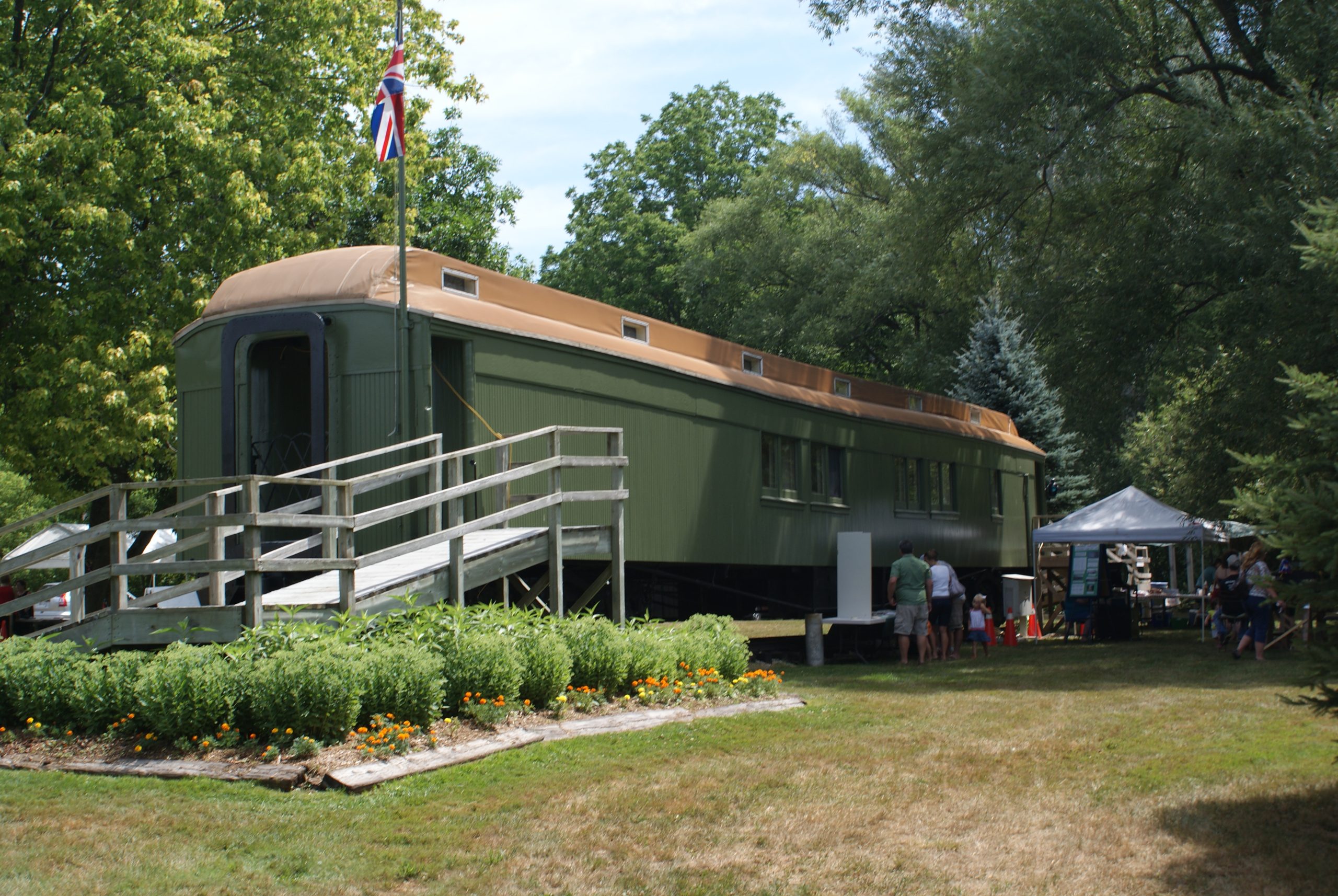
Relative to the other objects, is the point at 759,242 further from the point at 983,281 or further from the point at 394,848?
the point at 394,848

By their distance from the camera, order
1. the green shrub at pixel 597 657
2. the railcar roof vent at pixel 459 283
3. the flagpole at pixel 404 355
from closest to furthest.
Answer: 1. the green shrub at pixel 597 657
2. the flagpole at pixel 404 355
3. the railcar roof vent at pixel 459 283

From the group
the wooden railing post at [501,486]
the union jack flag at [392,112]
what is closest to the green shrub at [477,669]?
the wooden railing post at [501,486]

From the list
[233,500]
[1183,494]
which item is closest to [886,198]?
[1183,494]

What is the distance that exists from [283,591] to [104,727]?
1.91m

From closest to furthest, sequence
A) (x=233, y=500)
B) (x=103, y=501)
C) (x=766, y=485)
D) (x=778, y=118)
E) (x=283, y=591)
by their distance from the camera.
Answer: (x=283, y=591)
(x=233, y=500)
(x=766, y=485)
(x=103, y=501)
(x=778, y=118)

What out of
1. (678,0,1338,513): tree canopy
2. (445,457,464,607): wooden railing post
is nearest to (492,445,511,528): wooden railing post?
(445,457,464,607): wooden railing post

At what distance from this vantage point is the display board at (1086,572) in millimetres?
20188

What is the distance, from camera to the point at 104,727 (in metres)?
7.95

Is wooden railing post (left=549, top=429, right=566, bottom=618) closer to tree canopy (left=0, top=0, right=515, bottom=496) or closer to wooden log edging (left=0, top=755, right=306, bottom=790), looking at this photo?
wooden log edging (left=0, top=755, right=306, bottom=790)

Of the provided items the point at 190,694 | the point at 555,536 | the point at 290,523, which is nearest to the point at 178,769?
the point at 190,694

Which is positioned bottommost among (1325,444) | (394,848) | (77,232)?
(394,848)

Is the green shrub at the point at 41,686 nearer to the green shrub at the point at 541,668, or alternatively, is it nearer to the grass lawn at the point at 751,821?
the grass lawn at the point at 751,821

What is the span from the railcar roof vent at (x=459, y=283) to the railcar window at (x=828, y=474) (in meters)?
6.26

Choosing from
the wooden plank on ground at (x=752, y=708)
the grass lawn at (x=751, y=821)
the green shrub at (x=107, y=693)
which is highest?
the green shrub at (x=107, y=693)
